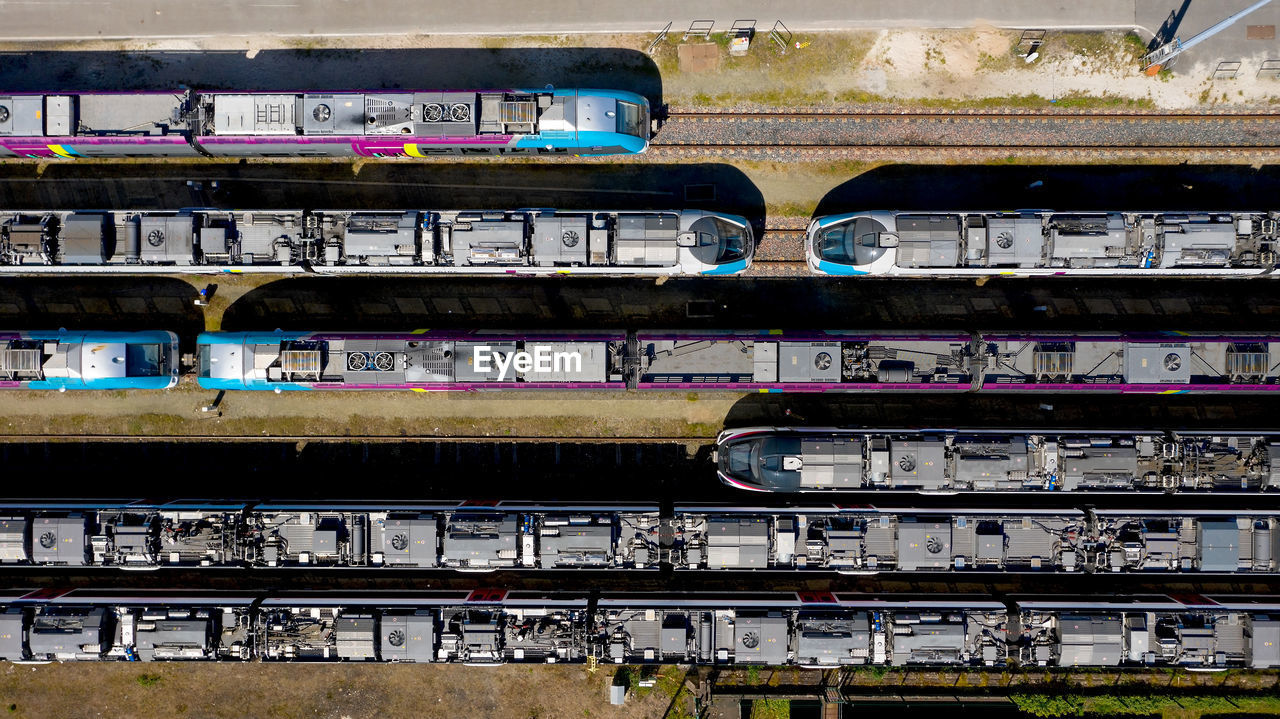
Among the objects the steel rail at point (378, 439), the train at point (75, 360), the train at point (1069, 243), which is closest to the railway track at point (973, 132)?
the train at point (1069, 243)

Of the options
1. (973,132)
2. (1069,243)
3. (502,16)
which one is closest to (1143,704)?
(1069,243)

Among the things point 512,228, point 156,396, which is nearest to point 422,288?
point 512,228

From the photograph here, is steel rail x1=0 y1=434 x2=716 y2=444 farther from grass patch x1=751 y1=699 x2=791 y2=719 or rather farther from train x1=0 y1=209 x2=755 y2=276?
grass patch x1=751 y1=699 x2=791 y2=719

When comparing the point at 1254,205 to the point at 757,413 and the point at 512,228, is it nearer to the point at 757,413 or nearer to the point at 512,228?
the point at 757,413

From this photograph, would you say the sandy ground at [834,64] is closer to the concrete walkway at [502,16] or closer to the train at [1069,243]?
the concrete walkway at [502,16]

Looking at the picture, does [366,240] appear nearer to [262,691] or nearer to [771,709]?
[262,691]
